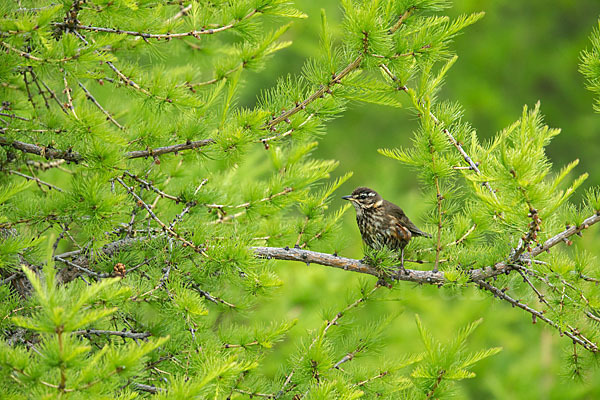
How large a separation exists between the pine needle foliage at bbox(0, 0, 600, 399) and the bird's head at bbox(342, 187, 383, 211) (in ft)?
3.00

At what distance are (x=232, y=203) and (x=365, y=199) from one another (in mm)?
1288

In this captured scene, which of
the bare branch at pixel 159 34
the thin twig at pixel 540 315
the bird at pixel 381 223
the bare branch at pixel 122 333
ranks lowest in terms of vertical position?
the bare branch at pixel 122 333

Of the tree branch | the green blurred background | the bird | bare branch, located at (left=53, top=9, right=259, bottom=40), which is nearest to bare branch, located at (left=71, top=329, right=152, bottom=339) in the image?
the tree branch

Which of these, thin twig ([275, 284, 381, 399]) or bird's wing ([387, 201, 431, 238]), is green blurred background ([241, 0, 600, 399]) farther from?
thin twig ([275, 284, 381, 399])

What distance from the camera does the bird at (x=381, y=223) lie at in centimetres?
458

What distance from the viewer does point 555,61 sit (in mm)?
13586

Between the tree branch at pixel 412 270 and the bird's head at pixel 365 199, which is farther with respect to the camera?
the bird's head at pixel 365 199

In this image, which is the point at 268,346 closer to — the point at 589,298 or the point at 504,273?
the point at 504,273

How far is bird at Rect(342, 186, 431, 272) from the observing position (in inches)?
180

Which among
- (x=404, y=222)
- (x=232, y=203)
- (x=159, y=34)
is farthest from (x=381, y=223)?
(x=159, y=34)

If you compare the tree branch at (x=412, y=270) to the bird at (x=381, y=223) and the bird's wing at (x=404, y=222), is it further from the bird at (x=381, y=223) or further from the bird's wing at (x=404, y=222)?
the bird's wing at (x=404, y=222)

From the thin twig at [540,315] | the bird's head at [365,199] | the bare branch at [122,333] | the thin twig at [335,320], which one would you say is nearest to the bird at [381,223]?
the bird's head at [365,199]

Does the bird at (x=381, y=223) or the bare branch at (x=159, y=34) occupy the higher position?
the bare branch at (x=159, y=34)

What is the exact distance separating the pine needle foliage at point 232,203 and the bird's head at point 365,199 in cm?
91
